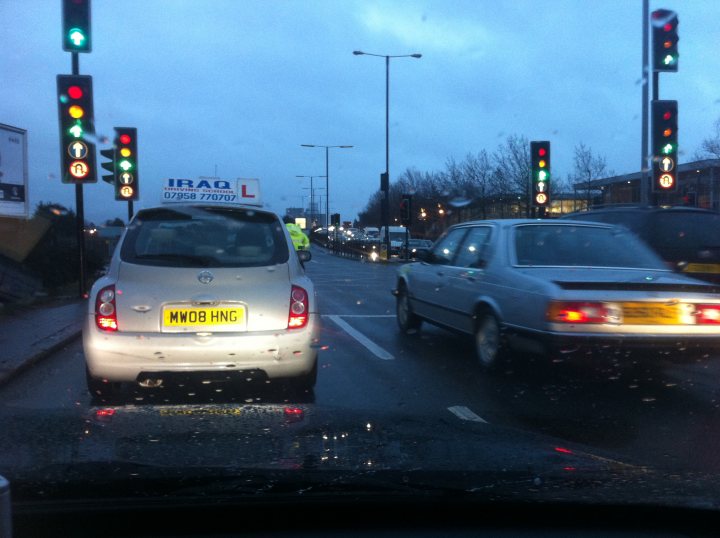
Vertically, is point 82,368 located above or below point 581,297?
below

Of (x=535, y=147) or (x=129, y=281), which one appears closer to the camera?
(x=129, y=281)

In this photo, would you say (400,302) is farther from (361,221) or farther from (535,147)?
(361,221)

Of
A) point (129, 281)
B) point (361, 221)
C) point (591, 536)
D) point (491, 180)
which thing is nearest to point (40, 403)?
point (129, 281)

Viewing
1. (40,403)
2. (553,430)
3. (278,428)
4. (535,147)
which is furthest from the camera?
(535,147)

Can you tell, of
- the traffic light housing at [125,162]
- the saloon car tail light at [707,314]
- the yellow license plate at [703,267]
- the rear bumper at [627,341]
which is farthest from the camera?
the traffic light housing at [125,162]

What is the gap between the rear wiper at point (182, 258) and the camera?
5363 mm

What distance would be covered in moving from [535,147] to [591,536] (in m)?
14.3

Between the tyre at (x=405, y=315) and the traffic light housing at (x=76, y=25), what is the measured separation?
227 inches

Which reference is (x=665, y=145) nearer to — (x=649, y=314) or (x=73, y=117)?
(x=649, y=314)

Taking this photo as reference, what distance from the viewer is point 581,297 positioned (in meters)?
5.95

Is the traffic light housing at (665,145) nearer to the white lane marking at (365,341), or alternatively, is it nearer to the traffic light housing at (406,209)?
the white lane marking at (365,341)

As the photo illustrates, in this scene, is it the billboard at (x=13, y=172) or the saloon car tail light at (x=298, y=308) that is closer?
the saloon car tail light at (x=298, y=308)

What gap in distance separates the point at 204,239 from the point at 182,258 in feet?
0.92

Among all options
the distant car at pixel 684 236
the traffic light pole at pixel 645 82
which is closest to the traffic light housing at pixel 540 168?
the traffic light pole at pixel 645 82
